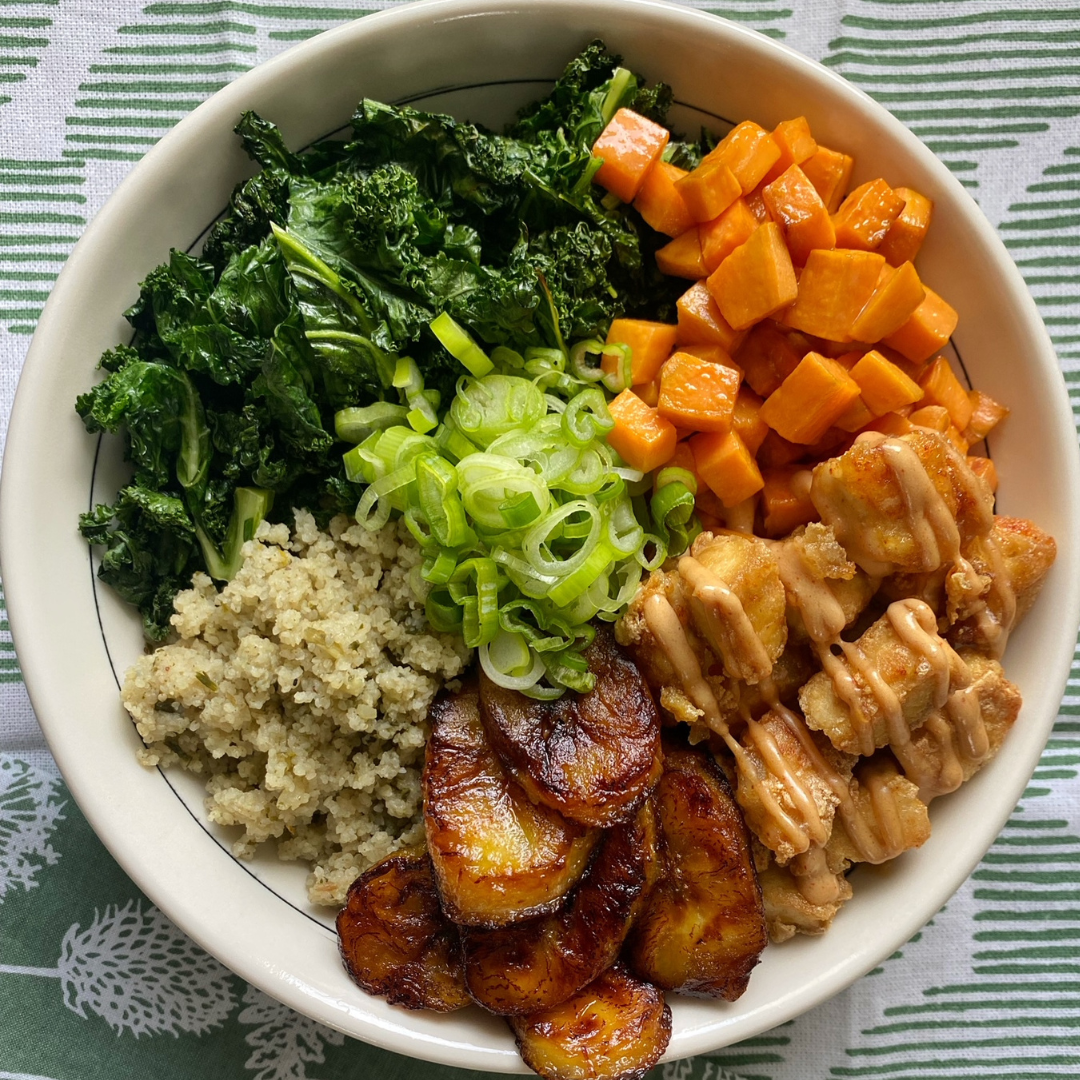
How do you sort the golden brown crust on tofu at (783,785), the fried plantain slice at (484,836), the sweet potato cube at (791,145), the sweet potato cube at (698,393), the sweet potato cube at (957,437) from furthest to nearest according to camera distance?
the sweet potato cube at (957,437) → the sweet potato cube at (791,145) → the sweet potato cube at (698,393) → the golden brown crust on tofu at (783,785) → the fried plantain slice at (484,836)

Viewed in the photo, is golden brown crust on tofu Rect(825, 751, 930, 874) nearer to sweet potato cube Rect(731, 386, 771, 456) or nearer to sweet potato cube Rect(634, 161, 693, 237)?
sweet potato cube Rect(731, 386, 771, 456)

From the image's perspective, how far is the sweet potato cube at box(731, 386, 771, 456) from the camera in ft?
7.63

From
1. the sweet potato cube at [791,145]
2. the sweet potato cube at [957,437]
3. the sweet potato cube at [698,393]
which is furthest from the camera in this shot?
the sweet potato cube at [957,437]

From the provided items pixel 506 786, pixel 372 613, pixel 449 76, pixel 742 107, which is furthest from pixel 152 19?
pixel 506 786

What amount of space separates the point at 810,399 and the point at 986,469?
650 millimetres

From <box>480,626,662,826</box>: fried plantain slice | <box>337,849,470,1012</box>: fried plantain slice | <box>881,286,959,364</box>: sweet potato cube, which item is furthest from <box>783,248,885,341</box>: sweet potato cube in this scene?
<box>337,849,470,1012</box>: fried plantain slice

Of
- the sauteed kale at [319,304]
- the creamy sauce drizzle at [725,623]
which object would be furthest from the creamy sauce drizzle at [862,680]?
the sauteed kale at [319,304]

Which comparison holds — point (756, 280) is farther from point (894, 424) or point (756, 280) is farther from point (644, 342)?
point (894, 424)

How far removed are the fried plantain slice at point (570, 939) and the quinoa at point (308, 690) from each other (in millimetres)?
369

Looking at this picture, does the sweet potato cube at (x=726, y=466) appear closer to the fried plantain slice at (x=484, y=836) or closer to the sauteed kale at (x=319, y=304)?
the sauteed kale at (x=319, y=304)

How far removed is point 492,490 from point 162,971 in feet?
6.23

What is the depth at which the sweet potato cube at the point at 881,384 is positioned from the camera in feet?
7.30

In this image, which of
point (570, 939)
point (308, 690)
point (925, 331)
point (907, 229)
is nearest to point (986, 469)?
point (925, 331)

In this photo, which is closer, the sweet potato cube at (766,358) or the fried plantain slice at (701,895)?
the fried plantain slice at (701,895)
